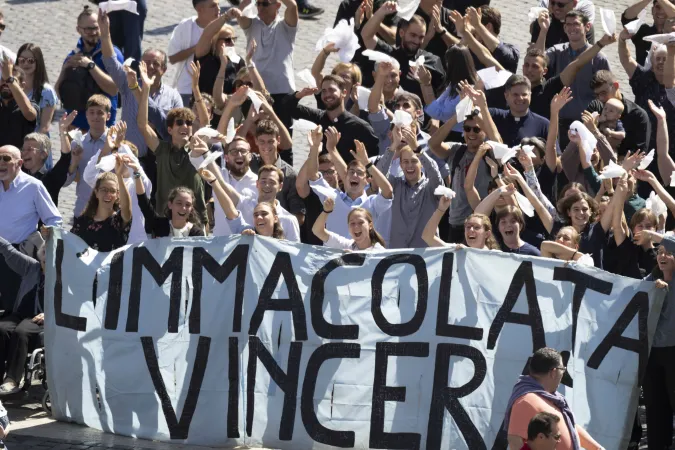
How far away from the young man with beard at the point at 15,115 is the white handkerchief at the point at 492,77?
14.6 feet

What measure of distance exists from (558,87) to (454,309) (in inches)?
181

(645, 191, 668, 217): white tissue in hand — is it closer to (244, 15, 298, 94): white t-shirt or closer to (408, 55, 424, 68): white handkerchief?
(408, 55, 424, 68): white handkerchief

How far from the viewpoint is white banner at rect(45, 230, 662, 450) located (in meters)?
11.0

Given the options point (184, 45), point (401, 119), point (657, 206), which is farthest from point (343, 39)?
point (657, 206)

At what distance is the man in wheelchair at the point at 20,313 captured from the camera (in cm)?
1251

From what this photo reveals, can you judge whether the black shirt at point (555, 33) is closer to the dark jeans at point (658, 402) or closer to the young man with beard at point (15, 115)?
the young man with beard at point (15, 115)

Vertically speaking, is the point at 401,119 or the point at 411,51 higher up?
the point at 411,51

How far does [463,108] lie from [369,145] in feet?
3.87

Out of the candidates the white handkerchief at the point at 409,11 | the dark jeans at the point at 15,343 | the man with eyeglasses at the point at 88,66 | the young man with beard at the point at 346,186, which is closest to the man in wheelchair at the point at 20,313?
the dark jeans at the point at 15,343

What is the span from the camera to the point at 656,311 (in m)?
10.9

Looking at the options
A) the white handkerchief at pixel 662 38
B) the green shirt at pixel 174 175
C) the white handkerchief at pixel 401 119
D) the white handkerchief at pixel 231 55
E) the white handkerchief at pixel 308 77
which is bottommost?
the green shirt at pixel 174 175

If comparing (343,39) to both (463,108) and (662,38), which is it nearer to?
(463,108)

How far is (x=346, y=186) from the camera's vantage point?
44.1 feet

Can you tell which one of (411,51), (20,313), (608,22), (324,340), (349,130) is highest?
(608,22)
